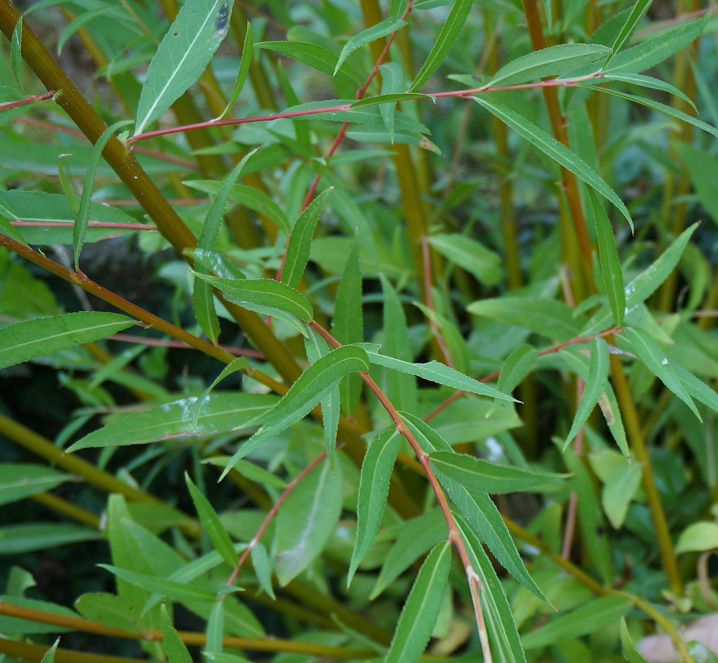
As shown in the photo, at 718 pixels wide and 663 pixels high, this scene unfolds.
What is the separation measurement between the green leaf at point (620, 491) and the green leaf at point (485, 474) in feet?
0.84

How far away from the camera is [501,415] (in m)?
0.48

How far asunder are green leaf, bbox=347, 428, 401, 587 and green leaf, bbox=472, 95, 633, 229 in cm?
15

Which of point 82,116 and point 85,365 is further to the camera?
point 85,365

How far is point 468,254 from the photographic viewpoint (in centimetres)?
64

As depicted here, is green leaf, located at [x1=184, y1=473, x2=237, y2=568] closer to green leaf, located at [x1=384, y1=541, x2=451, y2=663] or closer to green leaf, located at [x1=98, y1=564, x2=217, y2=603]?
green leaf, located at [x1=98, y1=564, x2=217, y2=603]

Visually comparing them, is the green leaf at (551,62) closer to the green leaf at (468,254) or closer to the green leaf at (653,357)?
the green leaf at (653,357)

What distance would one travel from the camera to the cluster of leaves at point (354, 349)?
12.0 inches

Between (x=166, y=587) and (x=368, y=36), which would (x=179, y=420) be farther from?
(x=368, y=36)

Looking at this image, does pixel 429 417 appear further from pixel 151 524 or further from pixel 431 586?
pixel 151 524

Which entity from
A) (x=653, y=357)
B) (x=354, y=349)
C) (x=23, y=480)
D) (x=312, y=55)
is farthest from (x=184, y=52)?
(x=23, y=480)

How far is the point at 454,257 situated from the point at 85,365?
1.18 feet

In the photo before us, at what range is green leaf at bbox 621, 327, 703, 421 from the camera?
33 cm

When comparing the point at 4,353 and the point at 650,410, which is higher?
the point at 4,353

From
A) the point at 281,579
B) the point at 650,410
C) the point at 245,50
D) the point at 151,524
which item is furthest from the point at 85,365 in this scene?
the point at 650,410
